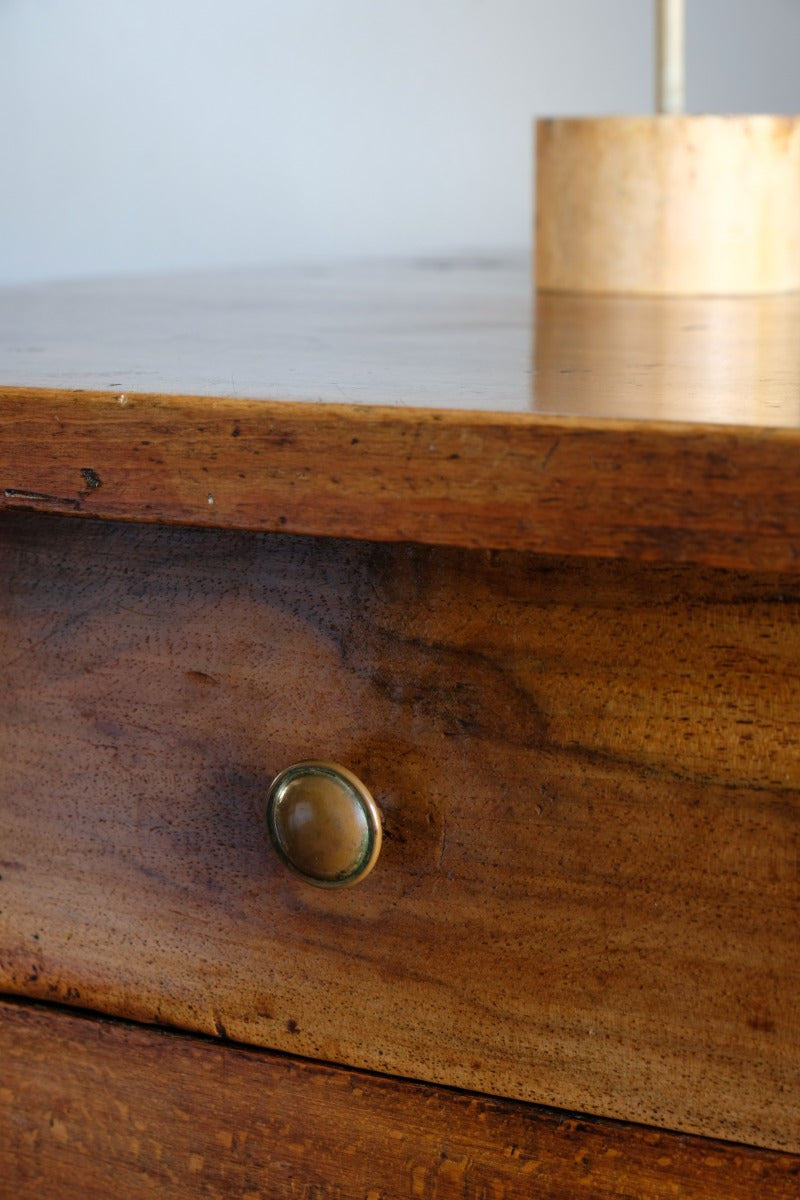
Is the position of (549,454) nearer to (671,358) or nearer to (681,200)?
(671,358)

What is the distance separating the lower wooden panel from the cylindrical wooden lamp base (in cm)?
45

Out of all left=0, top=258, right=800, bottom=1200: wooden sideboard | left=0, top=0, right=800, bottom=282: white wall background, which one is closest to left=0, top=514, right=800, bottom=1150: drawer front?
left=0, top=258, right=800, bottom=1200: wooden sideboard

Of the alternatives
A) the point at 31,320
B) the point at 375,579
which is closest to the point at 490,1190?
the point at 375,579

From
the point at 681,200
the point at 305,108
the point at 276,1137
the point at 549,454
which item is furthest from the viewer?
the point at 305,108

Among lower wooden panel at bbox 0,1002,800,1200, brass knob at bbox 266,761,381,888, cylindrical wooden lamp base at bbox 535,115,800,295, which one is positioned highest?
cylindrical wooden lamp base at bbox 535,115,800,295

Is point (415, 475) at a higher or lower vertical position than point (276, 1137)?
higher

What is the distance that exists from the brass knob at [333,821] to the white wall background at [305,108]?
2.08 feet

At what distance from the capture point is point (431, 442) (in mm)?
287

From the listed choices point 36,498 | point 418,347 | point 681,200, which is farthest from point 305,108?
point 36,498

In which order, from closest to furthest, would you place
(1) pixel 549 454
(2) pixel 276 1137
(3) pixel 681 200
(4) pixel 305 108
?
(1) pixel 549 454 < (2) pixel 276 1137 < (3) pixel 681 200 < (4) pixel 305 108

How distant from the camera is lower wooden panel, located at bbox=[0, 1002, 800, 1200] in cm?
35

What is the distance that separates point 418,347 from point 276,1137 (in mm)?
256

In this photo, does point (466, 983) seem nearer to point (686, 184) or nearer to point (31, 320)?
point (31, 320)

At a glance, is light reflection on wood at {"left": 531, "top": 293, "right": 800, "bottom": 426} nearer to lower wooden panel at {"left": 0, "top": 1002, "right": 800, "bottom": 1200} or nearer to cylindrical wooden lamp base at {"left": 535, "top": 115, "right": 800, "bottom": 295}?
cylindrical wooden lamp base at {"left": 535, "top": 115, "right": 800, "bottom": 295}
